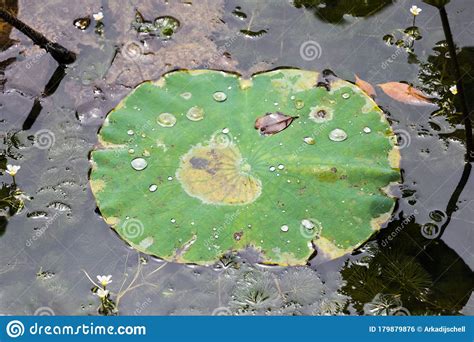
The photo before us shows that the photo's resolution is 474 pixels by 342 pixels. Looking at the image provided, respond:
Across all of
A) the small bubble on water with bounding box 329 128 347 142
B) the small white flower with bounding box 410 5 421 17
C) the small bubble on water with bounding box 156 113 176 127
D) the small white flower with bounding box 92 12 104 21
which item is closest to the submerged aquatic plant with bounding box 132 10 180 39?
the small white flower with bounding box 92 12 104 21

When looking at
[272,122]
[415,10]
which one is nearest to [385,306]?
[272,122]

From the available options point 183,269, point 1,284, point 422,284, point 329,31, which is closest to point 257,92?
point 329,31

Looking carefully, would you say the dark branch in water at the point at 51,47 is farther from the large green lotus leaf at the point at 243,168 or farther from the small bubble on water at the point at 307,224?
the small bubble on water at the point at 307,224

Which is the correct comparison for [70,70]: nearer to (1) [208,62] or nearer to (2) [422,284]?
(1) [208,62]

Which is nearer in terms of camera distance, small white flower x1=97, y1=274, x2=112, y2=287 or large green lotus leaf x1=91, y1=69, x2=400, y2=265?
small white flower x1=97, y1=274, x2=112, y2=287

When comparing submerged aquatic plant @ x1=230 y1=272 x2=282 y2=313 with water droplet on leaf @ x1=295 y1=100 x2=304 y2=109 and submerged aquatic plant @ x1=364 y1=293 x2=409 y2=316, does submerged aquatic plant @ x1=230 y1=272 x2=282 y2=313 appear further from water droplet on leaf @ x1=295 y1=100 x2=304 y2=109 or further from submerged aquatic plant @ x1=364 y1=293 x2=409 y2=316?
water droplet on leaf @ x1=295 y1=100 x2=304 y2=109

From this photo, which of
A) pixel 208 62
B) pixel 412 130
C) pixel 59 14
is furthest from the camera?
pixel 59 14
